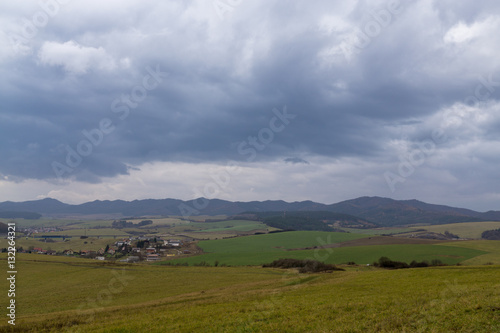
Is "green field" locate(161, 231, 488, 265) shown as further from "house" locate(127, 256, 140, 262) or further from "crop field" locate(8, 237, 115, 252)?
"crop field" locate(8, 237, 115, 252)

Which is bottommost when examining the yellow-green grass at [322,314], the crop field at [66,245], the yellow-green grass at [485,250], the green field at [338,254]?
the crop field at [66,245]

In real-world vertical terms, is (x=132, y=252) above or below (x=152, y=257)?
below

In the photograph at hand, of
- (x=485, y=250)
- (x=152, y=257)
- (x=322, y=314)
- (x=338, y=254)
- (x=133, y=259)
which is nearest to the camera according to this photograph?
(x=322, y=314)

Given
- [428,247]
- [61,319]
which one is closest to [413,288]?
[61,319]

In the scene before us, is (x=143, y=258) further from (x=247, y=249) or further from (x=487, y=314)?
(x=487, y=314)

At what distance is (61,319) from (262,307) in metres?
18.1

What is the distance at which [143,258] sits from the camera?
134m

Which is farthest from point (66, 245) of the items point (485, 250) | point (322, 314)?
point (485, 250)

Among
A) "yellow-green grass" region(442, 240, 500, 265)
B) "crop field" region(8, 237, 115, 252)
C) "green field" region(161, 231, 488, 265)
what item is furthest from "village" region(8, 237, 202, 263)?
"yellow-green grass" region(442, 240, 500, 265)

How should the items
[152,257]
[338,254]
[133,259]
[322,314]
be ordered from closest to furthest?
[322,314] → [338,254] → [133,259] → [152,257]

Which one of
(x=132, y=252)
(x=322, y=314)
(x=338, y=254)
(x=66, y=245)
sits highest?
(x=322, y=314)

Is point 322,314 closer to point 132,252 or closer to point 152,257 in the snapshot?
point 152,257

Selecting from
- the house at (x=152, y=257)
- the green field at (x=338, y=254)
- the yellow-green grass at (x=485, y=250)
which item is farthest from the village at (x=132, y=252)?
the yellow-green grass at (x=485, y=250)

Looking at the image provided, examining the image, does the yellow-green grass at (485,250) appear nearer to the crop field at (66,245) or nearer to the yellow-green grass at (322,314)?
the yellow-green grass at (322,314)
